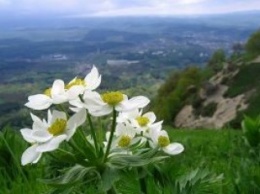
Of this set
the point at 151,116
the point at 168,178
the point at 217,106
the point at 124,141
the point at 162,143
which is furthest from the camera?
the point at 217,106

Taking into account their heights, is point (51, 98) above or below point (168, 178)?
above

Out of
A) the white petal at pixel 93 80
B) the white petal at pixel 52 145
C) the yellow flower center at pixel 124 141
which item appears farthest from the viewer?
the yellow flower center at pixel 124 141

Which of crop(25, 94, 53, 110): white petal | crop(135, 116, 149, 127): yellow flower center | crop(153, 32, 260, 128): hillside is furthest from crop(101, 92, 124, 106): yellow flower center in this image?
crop(153, 32, 260, 128): hillside

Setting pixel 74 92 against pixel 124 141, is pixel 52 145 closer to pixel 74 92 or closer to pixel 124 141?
pixel 74 92

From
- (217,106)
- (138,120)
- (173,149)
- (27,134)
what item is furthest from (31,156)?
(217,106)

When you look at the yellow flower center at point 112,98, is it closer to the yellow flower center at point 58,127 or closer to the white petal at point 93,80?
the white petal at point 93,80

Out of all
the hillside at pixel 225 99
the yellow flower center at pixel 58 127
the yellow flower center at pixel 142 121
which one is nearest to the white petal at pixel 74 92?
the yellow flower center at pixel 58 127
